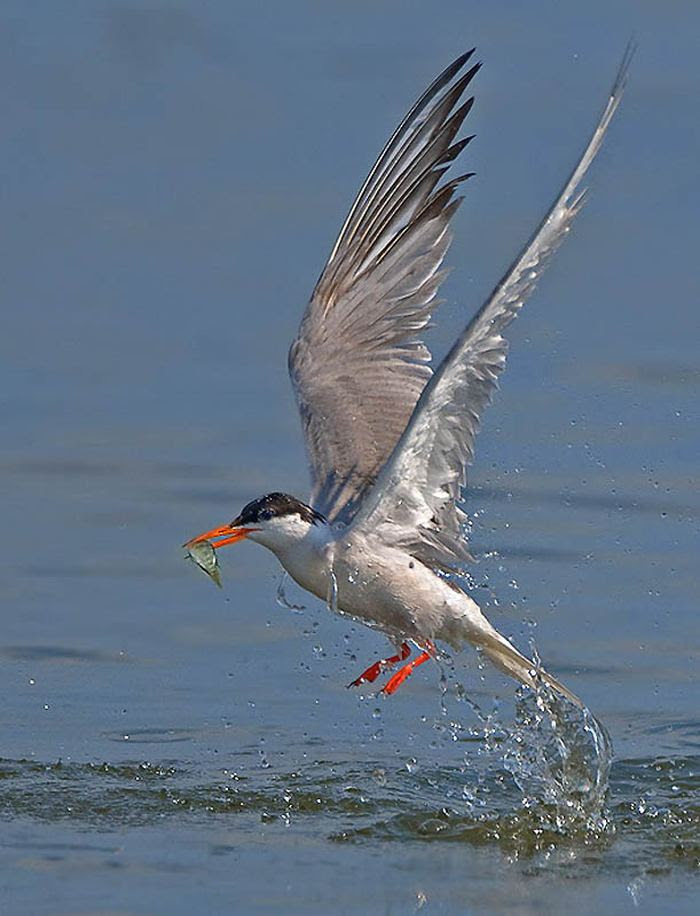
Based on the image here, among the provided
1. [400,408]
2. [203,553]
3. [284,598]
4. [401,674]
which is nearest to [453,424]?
[203,553]

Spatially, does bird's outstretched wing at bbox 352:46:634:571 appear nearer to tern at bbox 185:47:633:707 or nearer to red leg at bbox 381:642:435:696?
tern at bbox 185:47:633:707

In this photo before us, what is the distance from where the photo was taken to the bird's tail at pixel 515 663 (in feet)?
31.4

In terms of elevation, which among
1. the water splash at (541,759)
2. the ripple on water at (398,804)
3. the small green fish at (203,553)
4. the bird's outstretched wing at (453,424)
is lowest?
the ripple on water at (398,804)

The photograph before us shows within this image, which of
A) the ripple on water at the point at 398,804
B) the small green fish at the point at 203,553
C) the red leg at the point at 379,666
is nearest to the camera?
the ripple on water at the point at 398,804

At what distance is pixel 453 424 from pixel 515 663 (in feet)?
3.72

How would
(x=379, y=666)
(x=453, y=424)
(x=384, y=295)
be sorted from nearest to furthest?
1. (x=453, y=424)
2. (x=379, y=666)
3. (x=384, y=295)

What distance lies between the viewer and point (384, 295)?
1070 centimetres

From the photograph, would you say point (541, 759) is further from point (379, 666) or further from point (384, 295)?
point (384, 295)

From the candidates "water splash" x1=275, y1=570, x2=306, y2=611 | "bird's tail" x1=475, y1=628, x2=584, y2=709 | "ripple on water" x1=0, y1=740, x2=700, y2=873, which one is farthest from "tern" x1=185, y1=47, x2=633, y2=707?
"water splash" x1=275, y1=570, x2=306, y2=611

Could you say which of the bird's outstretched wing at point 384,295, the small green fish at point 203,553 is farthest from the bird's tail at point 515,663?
the small green fish at point 203,553

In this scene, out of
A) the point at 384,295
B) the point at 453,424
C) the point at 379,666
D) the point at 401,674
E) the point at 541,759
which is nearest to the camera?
the point at 453,424

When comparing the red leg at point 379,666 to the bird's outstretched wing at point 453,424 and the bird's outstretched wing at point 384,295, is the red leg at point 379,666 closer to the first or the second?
the bird's outstretched wing at point 453,424

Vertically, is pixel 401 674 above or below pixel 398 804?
above

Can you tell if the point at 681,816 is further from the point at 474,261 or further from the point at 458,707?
the point at 474,261
